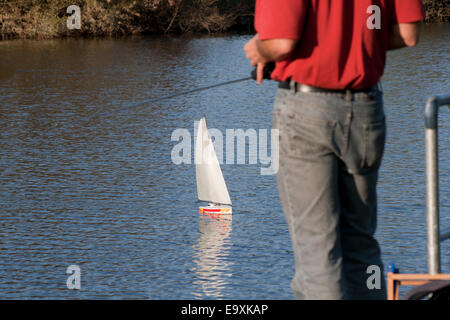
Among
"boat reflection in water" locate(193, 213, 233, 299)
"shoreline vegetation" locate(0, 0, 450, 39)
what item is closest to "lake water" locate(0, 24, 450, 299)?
"boat reflection in water" locate(193, 213, 233, 299)

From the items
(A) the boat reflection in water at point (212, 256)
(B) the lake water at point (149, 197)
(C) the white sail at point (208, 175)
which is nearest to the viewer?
(A) the boat reflection in water at point (212, 256)

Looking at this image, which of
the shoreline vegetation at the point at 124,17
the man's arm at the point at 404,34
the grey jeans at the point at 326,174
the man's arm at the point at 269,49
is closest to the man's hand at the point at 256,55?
the man's arm at the point at 269,49

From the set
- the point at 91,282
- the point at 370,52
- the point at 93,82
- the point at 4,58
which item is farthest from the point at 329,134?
the point at 4,58

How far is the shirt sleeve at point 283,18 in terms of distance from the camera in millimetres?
2712

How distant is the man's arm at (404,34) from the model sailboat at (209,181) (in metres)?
8.15

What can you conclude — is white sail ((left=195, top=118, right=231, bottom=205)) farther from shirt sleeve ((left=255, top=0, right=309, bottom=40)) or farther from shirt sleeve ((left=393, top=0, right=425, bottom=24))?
shirt sleeve ((left=255, top=0, right=309, bottom=40))

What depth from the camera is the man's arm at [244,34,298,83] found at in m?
2.74

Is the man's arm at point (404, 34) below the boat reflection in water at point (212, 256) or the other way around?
the other way around

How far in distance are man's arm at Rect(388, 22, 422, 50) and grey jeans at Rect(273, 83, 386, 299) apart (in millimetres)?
216

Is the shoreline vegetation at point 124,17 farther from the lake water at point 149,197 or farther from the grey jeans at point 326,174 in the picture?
the grey jeans at point 326,174

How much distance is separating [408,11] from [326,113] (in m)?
0.49

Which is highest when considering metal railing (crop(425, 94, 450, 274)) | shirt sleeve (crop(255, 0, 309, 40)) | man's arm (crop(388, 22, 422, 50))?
shirt sleeve (crop(255, 0, 309, 40))

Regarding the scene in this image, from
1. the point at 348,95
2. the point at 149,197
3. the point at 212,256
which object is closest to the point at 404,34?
the point at 348,95

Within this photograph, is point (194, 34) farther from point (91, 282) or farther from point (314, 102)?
point (314, 102)
